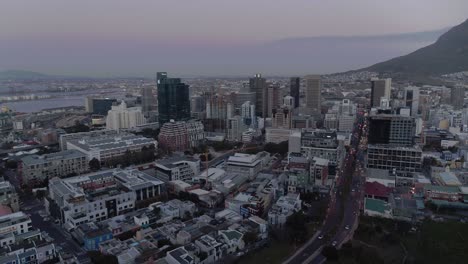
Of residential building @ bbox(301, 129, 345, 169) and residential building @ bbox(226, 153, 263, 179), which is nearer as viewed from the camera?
residential building @ bbox(226, 153, 263, 179)

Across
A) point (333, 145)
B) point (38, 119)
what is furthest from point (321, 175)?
point (38, 119)

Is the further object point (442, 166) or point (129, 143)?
point (129, 143)

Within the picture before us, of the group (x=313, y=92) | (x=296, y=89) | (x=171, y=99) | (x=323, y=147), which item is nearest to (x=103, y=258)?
(x=323, y=147)

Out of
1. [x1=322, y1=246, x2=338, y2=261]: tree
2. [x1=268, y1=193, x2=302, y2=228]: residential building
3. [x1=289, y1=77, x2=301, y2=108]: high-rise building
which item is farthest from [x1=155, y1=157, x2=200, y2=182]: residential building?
[x1=289, y1=77, x2=301, y2=108]: high-rise building

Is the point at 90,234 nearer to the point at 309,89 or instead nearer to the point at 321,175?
the point at 321,175

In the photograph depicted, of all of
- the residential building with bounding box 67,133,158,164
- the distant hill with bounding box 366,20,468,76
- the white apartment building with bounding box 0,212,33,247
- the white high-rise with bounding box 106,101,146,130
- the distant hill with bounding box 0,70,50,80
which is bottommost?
the white apartment building with bounding box 0,212,33,247

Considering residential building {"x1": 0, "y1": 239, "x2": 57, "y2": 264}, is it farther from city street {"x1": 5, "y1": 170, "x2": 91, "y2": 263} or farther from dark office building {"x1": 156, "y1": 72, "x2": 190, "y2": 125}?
dark office building {"x1": 156, "y1": 72, "x2": 190, "y2": 125}

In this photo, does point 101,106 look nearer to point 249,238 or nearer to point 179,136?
point 179,136
